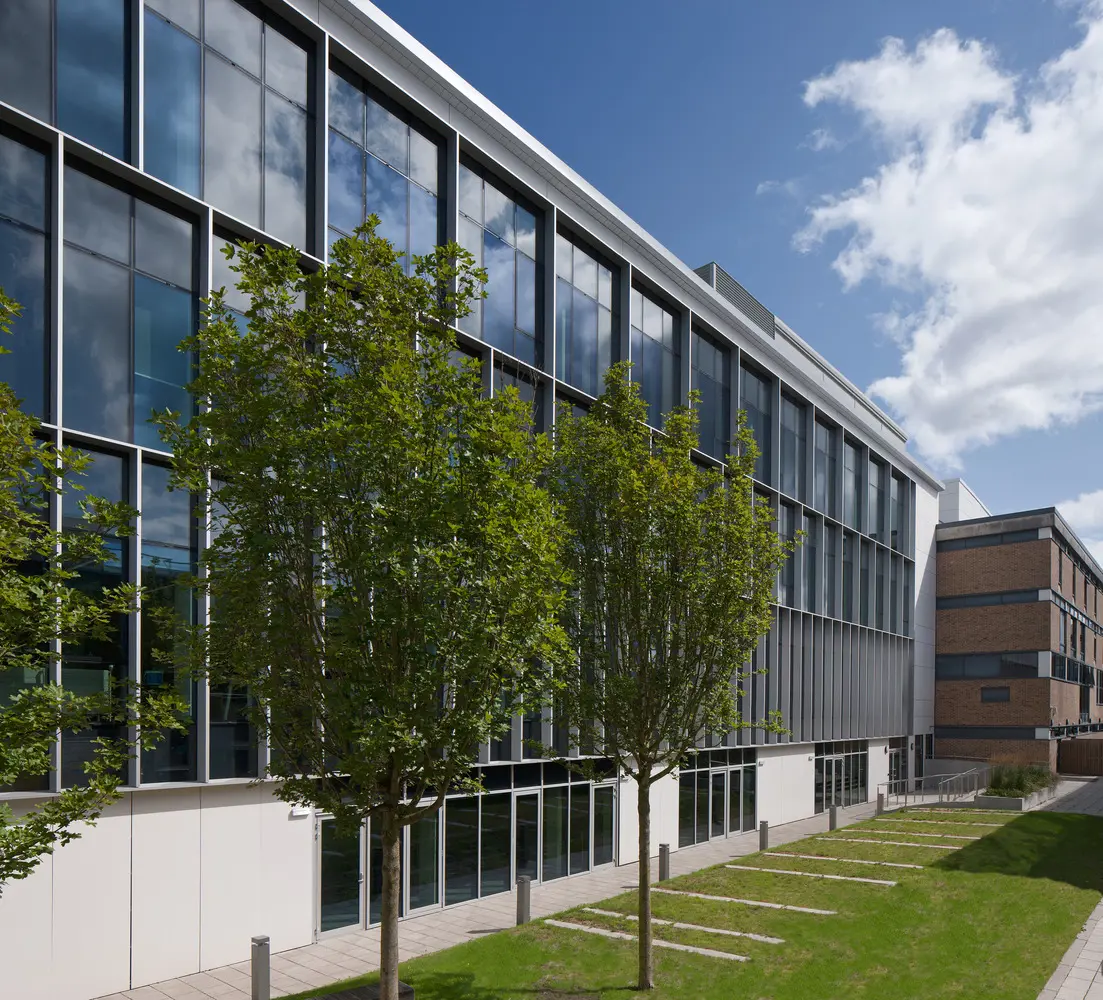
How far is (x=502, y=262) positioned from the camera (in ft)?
67.7

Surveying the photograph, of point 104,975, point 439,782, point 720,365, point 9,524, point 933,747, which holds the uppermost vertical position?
point 720,365

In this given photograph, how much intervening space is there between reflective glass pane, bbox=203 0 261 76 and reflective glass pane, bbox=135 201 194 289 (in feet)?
9.52

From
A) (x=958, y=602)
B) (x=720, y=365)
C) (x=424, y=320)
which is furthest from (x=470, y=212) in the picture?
(x=958, y=602)

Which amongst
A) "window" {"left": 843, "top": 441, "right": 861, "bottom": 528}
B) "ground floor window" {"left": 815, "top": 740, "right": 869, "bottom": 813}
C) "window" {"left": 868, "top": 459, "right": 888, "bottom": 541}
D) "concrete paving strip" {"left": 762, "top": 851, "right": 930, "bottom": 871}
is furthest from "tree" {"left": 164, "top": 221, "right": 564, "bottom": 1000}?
"window" {"left": 868, "top": 459, "right": 888, "bottom": 541}

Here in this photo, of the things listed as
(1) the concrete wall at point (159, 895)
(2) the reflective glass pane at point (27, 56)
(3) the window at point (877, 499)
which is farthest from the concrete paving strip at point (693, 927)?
(3) the window at point (877, 499)

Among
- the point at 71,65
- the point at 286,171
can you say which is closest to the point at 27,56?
the point at 71,65

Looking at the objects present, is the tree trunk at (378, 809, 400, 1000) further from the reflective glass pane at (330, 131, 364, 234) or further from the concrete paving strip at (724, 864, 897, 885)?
the concrete paving strip at (724, 864, 897, 885)

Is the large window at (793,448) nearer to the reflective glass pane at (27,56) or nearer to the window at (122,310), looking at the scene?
the window at (122,310)

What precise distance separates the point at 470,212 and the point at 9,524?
44.9 ft

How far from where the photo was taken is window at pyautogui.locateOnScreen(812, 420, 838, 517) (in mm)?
35906

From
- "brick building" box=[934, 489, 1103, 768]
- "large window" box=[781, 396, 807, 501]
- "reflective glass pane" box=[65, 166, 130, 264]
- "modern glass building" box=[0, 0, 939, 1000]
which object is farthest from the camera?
"brick building" box=[934, 489, 1103, 768]

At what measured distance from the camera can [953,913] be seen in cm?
1783

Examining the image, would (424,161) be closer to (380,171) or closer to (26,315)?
(380,171)

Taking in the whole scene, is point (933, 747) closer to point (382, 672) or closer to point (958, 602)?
point (958, 602)
